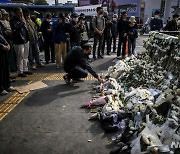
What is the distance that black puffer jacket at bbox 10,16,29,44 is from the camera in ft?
21.5

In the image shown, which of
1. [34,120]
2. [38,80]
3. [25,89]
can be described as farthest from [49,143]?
[38,80]

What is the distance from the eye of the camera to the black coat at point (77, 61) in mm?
5831

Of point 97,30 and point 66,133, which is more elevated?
point 97,30

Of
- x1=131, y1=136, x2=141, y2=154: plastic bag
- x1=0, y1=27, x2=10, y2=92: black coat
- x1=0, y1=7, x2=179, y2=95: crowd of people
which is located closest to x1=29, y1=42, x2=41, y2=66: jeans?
x1=0, y1=7, x2=179, y2=95: crowd of people

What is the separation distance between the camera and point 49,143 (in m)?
3.54

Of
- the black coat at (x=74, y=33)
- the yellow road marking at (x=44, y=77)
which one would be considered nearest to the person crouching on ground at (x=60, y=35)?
the black coat at (x=74, y=33)

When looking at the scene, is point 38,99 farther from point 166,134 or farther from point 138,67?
point 166,134

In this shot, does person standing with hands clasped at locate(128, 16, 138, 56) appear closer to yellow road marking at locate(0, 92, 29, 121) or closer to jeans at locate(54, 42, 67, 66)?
jeans at locate(54, 42, 67, 66)

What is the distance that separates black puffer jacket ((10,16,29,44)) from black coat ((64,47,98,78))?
151 cm

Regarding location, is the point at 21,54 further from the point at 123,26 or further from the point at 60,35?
the point at 123,26

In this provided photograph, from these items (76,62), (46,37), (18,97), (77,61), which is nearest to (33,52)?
(46,37)

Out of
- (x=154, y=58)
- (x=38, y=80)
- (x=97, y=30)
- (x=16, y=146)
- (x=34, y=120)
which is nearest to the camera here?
(x=16, y=146)

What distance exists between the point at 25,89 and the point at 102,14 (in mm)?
5044

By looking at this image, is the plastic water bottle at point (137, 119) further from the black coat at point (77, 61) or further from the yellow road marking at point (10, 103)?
the yellow road marking at point (10, 103)
